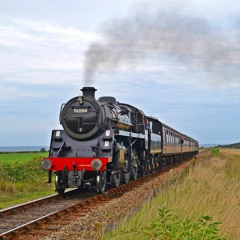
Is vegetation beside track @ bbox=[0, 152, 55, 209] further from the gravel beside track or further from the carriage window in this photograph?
the carriage window

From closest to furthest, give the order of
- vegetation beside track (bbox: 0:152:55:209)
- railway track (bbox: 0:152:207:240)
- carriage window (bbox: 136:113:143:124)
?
A: 1. railway track (bbox: 0:152:207:240)
2. vegetation beside track (bbox: 0:152:55:209)
3. carriage window (bbox: 136:113:143:124)

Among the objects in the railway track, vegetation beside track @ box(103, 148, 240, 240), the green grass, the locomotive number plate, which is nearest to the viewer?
vegetation beside track @ box(103, 148, 240, 240)

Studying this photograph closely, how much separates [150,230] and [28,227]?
3296mm

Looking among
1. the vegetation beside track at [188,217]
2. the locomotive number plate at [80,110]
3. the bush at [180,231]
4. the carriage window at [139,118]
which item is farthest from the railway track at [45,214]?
the carriage window at [139,118]

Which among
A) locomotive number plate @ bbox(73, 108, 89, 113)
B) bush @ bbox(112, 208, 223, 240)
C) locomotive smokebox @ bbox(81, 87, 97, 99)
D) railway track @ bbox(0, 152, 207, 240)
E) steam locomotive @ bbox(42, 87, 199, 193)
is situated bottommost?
railway track @ bbox(0, 152, 207, 240)

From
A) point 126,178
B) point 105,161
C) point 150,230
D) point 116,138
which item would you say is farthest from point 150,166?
point 150,230

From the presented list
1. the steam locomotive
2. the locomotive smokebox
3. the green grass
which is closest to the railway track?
the steam locomotive

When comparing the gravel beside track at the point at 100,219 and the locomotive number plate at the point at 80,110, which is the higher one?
the locomotive number plate at the point at 80,110

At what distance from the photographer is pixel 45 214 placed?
→ 11.0 metres

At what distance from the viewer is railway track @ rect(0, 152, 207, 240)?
8586 millimetres

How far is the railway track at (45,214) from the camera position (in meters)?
8.59

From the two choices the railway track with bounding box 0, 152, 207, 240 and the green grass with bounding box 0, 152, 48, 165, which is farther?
the green grass with bounding box 0, 152, 48, 165

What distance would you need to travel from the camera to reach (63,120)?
51.2 ft

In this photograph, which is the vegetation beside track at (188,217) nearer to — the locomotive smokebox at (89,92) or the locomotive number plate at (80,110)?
the locomotive number plate at (80,110)
